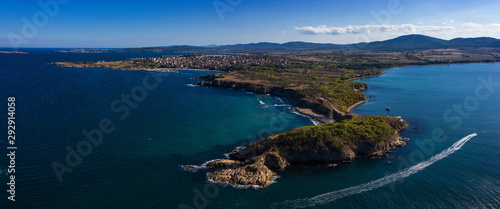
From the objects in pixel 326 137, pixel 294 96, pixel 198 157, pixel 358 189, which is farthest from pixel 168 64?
pixel 358 189

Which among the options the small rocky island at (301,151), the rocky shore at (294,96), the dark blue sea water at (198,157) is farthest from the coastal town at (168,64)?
the small rocky island at (301,151)

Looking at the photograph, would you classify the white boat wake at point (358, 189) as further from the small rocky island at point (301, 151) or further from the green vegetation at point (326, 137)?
the green vegetation at point (326, 137)

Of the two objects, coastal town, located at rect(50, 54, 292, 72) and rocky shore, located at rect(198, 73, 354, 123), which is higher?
coastal town, located at rect(50, 54, 292, 72)

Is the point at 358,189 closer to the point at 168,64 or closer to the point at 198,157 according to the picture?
the point at 198,157

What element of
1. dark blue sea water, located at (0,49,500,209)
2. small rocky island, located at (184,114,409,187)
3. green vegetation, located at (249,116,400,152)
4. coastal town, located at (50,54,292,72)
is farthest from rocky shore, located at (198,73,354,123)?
coastal town, located at (50,54,292,72)

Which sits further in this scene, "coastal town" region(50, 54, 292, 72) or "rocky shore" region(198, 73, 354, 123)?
"coastal town" region(50, 54, 292, 72)

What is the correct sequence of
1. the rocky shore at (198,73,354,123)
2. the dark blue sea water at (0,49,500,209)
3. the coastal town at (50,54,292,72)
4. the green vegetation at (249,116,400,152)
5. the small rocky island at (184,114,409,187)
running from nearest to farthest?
the dark blue sea water at (0,49,500,209) → the small rocky island at (184,114,409,187) → the green vegetation at (249,116,400,152) → the rocky shore at (198,73,354,123) → the coastal town at (50,54,292,72)

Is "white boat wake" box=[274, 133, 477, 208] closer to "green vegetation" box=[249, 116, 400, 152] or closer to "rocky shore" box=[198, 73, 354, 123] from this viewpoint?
"green vegetation" box=[249, 116, 400, 152]
